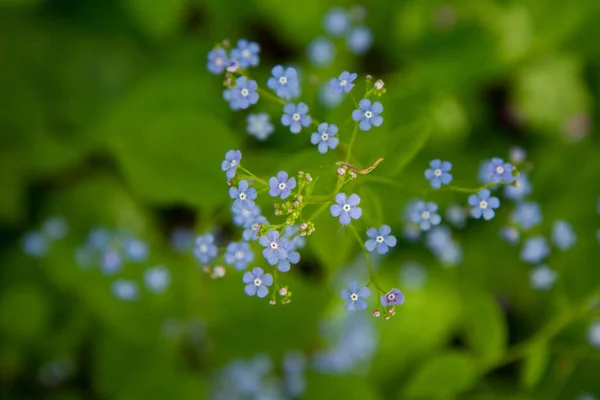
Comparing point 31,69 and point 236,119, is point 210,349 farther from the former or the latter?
point 31,69

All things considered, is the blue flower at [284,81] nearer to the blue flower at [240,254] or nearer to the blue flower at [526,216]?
the blue flower at [240,254]

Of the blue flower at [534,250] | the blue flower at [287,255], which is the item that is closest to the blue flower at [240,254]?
the blue flower at [287,255]

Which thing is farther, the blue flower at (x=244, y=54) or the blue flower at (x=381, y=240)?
the blue flower at (x=244, y=54)

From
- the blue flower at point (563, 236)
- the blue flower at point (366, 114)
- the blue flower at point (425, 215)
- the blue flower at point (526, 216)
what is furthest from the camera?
the blue flower at point (563, 236)

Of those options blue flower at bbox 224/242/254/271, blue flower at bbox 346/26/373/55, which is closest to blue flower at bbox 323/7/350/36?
blue flower at bbox 346/26/373/55

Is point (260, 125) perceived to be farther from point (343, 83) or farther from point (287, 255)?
point (287, 255)

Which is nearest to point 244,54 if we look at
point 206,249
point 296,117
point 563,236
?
point 296,117
